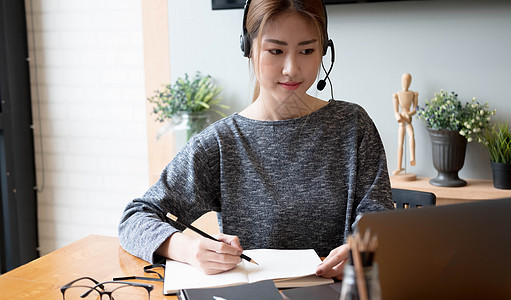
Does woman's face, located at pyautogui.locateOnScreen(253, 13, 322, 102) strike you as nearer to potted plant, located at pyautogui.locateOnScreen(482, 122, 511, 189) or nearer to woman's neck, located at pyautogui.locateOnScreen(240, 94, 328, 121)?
woman's neck, located at pyautogui.locateOnScreen(240, 94, 328, 121)

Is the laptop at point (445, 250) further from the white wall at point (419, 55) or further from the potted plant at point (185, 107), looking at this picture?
the potted plant at point (185, 107)

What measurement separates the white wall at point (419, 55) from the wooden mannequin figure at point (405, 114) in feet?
0.32

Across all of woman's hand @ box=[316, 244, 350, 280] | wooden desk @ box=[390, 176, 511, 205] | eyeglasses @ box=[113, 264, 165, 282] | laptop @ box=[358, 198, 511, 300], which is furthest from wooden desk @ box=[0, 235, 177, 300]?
wooden desk @ box=[390, 176, 511, 205]

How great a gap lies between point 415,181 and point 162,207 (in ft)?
4.18

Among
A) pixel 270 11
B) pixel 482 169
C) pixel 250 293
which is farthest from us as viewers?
pixel 482 169

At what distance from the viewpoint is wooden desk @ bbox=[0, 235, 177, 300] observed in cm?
104

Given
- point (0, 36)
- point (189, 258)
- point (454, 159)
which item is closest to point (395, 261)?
point (189, 258)

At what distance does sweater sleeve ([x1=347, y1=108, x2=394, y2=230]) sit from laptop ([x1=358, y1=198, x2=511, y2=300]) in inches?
21.9

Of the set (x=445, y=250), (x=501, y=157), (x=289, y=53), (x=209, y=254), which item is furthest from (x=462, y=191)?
(x=445, y=250)

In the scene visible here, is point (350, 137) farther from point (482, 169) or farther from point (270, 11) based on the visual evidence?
point (482, 169)

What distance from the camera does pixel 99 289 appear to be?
1037 mm

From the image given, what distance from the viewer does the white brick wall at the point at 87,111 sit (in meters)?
2.73

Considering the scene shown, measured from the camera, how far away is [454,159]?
210 cm

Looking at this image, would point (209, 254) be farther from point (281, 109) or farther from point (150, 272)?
point (281, 109)
